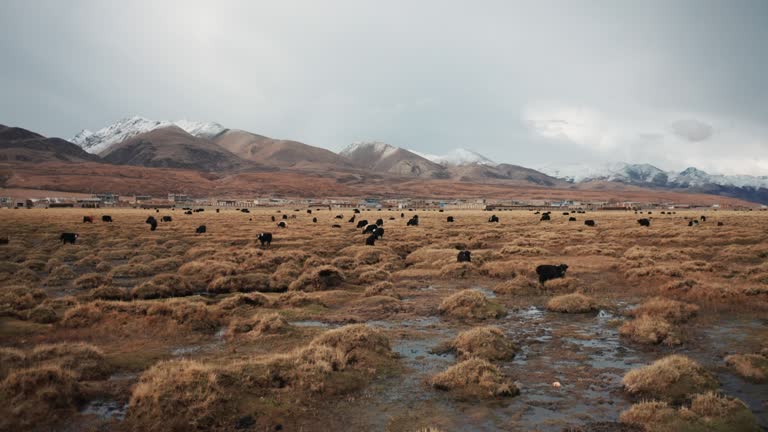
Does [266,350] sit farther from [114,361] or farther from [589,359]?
[589,359]

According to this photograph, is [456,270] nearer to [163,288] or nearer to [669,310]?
[669,310]

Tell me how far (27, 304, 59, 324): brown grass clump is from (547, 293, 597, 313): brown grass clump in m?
18.7

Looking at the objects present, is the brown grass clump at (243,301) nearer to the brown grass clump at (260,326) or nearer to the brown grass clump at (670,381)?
the brown grass clump at (260,326)

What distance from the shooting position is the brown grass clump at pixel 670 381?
10844 millimetres

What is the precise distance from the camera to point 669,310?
57.2 feet

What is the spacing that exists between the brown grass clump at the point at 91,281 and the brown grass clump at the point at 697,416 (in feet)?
78.2

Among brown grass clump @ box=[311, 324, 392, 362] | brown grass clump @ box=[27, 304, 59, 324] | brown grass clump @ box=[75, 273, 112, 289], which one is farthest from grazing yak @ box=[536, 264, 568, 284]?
brown grass clump @ box=[75, 273, 112, 289]

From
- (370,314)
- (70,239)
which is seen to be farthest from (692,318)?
(70,239)

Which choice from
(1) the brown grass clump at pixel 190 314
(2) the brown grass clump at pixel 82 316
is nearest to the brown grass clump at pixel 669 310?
(1) the brown grass clump at pixel 190 314

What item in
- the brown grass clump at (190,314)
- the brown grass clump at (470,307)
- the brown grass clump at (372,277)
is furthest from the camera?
the brown grass clump at (372,277)

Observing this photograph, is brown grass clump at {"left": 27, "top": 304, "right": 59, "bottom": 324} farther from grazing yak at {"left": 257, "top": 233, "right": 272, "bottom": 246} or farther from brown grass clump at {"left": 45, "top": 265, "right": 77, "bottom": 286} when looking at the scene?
grazing yak at {"left": 257, "top": 233, "right": 272, "bottom": 246}

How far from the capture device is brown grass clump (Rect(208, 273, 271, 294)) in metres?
24.2

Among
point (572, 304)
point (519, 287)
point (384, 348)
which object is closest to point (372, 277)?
point (519, 287)

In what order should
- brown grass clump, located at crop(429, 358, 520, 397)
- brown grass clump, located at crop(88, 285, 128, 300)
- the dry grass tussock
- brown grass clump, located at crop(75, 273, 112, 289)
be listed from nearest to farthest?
the dry grass tussock → brown grass clump, located at crop(429, 358, 520, 397) → brown grass clump, located at crop(88, 285, 128, 300) → brown grass clump, located at crop(75, 273, 112, 289)
